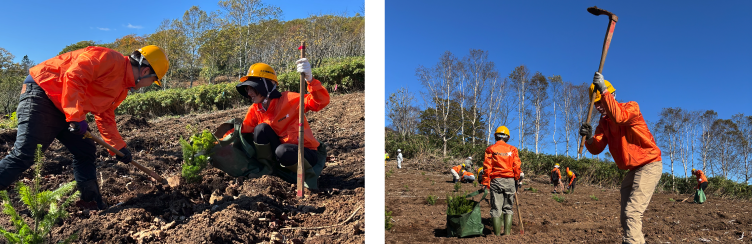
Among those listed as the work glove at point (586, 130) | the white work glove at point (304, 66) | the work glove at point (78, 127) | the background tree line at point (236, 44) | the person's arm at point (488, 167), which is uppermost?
the background tree line at point (236, 44)

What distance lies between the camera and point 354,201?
3.65 metres

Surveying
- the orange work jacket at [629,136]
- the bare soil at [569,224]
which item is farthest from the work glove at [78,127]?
the orange work jacket at [629,136]

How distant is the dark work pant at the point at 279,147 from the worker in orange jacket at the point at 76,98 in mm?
1055

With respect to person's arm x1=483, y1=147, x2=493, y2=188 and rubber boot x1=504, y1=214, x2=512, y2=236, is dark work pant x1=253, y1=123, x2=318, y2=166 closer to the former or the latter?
person's arm x1=483, y1=147, x2=493, y2=188

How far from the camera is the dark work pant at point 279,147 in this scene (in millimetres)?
4098

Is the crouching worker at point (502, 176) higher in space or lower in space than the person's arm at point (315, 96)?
lower

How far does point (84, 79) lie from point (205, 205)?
4.41 ft

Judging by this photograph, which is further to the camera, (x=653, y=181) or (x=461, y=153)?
(x=461, y=153)

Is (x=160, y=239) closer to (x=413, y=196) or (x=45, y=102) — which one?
(x=45, y=102)

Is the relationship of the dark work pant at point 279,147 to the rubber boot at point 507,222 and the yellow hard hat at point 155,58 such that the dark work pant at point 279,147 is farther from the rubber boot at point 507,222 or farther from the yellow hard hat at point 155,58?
the rubber boot at point 507,222

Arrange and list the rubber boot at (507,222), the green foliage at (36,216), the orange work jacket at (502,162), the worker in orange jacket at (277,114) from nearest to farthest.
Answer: the green foliage at (36,216) < the worker in orange jacket at (277,114) < the orange work jacket at (502,162) < the rubber boot at (507,222)

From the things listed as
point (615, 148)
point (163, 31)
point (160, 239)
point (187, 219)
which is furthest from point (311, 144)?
point (163, 31)

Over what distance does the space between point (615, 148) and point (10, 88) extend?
2015cm

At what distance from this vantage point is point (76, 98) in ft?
10.2
